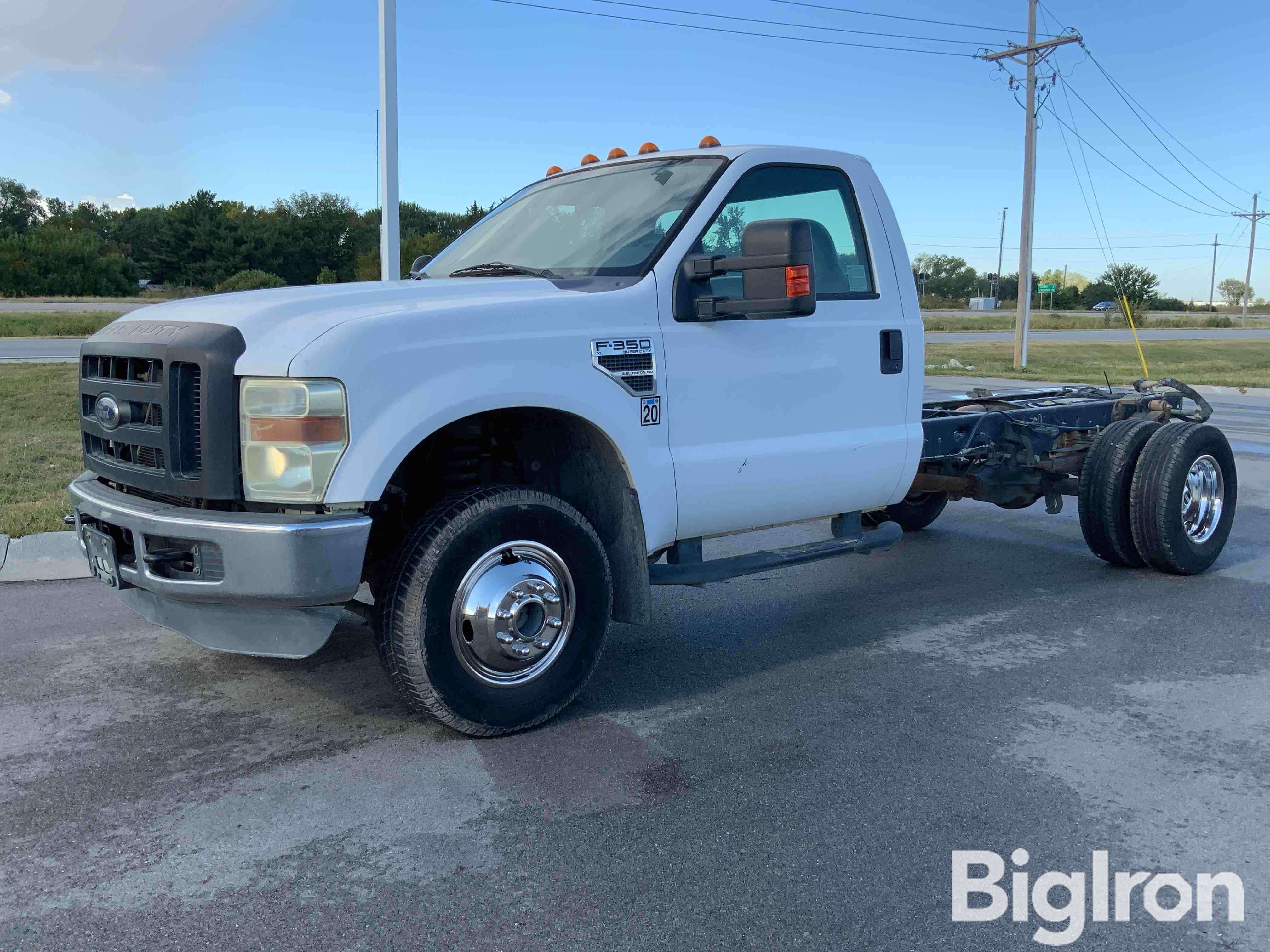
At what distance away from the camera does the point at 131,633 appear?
5.35 meters

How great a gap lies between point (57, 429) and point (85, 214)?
225 feet

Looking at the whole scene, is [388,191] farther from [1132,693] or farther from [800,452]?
[1132,693]

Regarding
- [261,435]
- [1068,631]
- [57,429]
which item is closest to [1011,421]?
[1068,631]

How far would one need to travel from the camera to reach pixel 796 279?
4109mm

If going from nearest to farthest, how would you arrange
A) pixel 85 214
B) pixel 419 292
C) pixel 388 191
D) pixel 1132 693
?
pixel 419 292, pixel 1132 693, pixel 388 191, pixel 85 214

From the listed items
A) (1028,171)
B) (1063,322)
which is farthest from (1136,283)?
(1028,171)

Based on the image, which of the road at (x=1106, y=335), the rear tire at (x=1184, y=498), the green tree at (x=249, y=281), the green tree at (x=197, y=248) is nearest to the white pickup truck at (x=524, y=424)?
the rear tire at (x=1184, y=498)

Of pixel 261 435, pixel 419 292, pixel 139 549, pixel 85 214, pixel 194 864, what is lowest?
pixel 194 864

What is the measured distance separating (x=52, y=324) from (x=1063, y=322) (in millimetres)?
55317

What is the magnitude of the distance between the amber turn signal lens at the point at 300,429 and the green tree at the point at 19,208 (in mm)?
64601

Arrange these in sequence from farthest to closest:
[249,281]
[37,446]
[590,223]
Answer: [249,281] → [37,446] → [590,223]

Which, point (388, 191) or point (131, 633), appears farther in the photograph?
point (388, 191)

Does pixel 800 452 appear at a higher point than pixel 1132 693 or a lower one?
higher

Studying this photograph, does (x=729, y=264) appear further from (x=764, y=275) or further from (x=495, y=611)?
(x=495, y=611)
